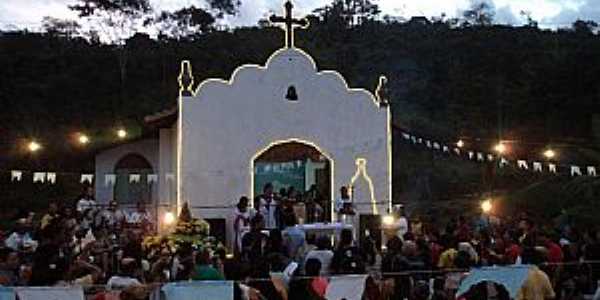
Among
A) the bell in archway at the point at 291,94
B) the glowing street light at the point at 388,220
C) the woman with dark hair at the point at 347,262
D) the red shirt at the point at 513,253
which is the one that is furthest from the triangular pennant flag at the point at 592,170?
the woman with dark hair at the point at 347,262

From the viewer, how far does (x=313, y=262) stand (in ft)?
37.5

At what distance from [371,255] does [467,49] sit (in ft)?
126

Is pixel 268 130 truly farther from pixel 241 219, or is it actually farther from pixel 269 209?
pixel 241 219

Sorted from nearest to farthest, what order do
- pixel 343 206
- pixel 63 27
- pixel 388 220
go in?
pixel 343 206
pixel 388 220
pixel 63 27

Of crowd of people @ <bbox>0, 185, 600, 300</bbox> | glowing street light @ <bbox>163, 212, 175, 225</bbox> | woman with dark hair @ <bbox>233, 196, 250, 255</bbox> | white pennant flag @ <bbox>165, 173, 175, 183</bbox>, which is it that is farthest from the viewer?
white pennant flag @ <bbox>165, 173, 175, 183</bbox>

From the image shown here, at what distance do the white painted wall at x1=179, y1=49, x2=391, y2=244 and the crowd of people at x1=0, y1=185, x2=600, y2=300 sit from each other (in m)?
2.70

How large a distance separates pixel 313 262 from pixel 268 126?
9548 mm

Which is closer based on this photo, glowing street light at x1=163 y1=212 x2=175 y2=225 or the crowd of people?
the crowd of people

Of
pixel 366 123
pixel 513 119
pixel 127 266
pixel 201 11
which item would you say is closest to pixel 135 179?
pixel 366 123

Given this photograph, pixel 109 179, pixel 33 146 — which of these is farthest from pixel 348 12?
pixel 109 179

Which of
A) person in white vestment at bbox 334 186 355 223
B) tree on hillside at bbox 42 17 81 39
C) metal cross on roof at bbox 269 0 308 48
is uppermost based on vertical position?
tree on hillside at bbox 42 17 81 39

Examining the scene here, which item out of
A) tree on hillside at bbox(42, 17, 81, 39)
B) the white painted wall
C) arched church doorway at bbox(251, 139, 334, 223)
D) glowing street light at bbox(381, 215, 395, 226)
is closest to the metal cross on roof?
the white painted wall

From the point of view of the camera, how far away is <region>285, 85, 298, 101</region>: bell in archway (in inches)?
827

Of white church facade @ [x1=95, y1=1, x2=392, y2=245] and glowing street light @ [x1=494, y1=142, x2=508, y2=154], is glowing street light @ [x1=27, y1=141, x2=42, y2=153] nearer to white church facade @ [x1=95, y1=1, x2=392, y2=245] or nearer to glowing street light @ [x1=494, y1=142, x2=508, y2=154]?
white church facade @ [x1=95, y1=1, x2=392, y2=245]
